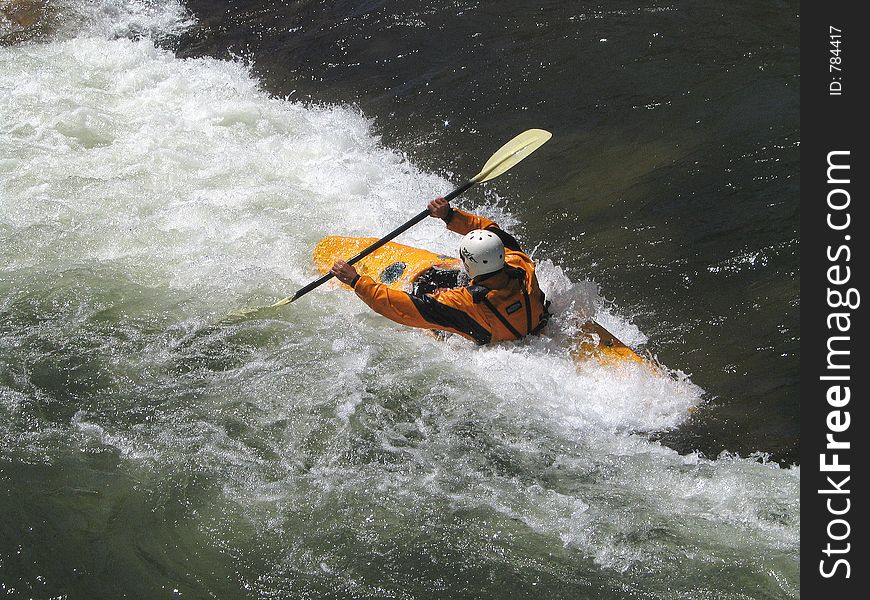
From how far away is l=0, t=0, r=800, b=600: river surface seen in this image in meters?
4.39

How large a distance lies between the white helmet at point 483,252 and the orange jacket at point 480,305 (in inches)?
3.1

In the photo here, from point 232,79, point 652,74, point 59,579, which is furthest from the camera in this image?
point 232,79

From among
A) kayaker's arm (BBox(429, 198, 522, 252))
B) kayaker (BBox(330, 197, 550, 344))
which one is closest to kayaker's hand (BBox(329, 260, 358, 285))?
kayaker (BBox(330, 197, 550, 344))

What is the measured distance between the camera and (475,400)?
546 centimetres

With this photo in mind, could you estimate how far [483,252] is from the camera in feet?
17.4

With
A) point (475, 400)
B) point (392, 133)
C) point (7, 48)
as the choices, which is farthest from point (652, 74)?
point (7, 48)

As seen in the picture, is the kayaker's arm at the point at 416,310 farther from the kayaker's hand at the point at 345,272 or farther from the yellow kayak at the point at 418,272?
the yellow kayak at the point at 418,272

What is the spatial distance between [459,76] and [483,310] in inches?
181

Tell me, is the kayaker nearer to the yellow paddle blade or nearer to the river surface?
the river surface

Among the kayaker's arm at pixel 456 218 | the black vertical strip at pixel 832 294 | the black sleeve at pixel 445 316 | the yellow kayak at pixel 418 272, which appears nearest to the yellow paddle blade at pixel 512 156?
the kayaker's arm at pixel 456 218

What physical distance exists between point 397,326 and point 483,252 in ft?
3.84

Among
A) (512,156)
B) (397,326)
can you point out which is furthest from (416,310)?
(512,156)

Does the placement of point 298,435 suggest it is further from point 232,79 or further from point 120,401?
point 232,79

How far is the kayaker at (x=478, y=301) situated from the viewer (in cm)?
541
